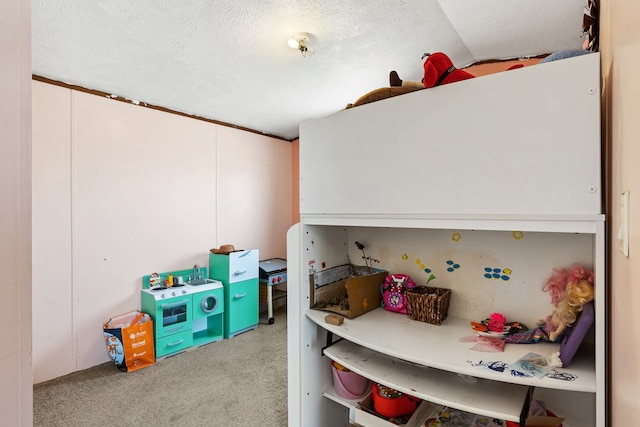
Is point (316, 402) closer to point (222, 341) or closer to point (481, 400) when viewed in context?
point (481, 400)

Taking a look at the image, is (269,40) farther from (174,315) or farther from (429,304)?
(174,315)

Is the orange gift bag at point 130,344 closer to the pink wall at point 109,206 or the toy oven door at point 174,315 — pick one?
the toy oven door at point 174,315

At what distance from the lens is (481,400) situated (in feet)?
3.21

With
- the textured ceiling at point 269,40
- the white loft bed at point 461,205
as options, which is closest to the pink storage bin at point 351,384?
the white loft bed at point 461,205

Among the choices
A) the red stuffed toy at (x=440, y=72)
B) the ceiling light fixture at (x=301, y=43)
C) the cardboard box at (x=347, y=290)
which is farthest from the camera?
the ceiling light fixture at (x=301, y=43)

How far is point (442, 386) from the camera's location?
1074mm

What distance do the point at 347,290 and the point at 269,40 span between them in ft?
5.43

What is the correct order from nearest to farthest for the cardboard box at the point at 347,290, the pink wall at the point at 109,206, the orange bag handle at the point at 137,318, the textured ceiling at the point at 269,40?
the cardboard box at the point at 347,290 < the textured ceiling at the point at 269,40 < the pink wall at the point at 109,206 < the orange bag handle at the point at 137,318

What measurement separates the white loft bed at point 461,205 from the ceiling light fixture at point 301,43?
0.89 meters

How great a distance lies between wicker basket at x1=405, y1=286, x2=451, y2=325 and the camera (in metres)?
1.25

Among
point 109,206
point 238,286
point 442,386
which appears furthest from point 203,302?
point 442,386

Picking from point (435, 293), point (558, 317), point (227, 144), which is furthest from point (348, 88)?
point (558, 317)

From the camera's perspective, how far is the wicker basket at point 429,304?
1.25 metres

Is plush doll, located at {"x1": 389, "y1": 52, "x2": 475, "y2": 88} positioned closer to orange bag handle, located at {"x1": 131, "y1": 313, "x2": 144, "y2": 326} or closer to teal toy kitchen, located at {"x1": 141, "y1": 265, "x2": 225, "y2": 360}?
teal toy kitchen, located at {"x1": 141, "y1": 265, "x2": 225, "y2": 360}
